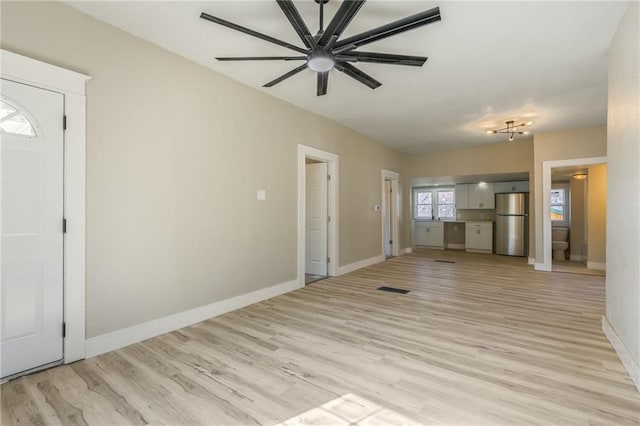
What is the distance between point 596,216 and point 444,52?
212 inches

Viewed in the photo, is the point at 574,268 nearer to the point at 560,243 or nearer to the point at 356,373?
the point at 560,243

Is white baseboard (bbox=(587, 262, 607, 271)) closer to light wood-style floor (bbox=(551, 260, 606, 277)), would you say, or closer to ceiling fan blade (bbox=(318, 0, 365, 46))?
light wood-style floor (bbox=(551, 260, 606, 277))

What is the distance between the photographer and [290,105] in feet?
14.0

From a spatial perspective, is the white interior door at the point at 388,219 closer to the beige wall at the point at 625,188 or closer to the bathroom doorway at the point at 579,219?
the bathroom doorway at the point at 579,219

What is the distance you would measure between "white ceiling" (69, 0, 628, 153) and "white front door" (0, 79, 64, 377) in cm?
96

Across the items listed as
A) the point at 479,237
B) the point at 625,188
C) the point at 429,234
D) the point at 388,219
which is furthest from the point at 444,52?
the point at 429,234

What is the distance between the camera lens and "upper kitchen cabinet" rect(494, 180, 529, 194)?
7.78 metres

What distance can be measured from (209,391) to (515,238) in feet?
26.4

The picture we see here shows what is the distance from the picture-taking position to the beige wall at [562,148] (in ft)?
17.4

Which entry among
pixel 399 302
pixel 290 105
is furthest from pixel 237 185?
pixel 399 302

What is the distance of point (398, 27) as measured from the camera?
1966 millimetres

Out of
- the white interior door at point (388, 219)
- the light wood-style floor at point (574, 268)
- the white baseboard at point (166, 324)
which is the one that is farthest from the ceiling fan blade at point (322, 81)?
the light wood-style floor at point (574, 268)

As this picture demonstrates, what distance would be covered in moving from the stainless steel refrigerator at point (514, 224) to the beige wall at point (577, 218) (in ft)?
2.90

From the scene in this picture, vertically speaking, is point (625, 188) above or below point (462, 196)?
below
